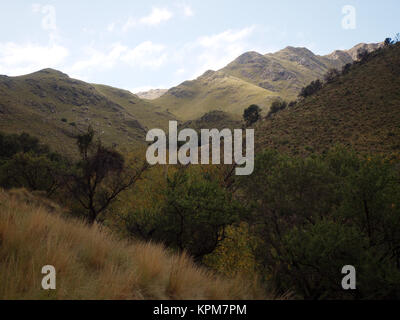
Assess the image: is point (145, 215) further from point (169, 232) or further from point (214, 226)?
point (214, 226)

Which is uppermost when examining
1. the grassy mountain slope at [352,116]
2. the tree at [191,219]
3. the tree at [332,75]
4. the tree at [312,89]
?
the tree at [332,75]

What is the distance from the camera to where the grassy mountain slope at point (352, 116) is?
38.9m

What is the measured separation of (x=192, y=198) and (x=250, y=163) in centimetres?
1158

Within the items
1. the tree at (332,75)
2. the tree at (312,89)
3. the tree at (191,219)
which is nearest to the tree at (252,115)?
the tree at (312,89)

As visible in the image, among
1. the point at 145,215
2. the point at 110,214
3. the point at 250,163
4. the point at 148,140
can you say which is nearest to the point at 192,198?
the point at 145,215

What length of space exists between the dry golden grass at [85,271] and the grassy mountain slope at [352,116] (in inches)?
1551

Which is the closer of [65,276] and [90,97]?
[65,276]

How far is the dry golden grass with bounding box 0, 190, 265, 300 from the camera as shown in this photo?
308 centimetres

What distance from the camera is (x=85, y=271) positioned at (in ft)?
12.9

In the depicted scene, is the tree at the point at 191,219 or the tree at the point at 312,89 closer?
the tree at the point at 191,219

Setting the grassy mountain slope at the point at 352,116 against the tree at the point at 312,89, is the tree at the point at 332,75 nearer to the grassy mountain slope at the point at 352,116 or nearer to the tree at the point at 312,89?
the tree at the point at 312,89

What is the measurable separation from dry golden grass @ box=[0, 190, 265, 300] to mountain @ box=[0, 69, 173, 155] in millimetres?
59453

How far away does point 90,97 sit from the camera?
148 meters

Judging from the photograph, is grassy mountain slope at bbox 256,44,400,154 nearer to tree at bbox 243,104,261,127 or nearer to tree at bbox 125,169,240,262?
tree at bbox 243,104,261,127
